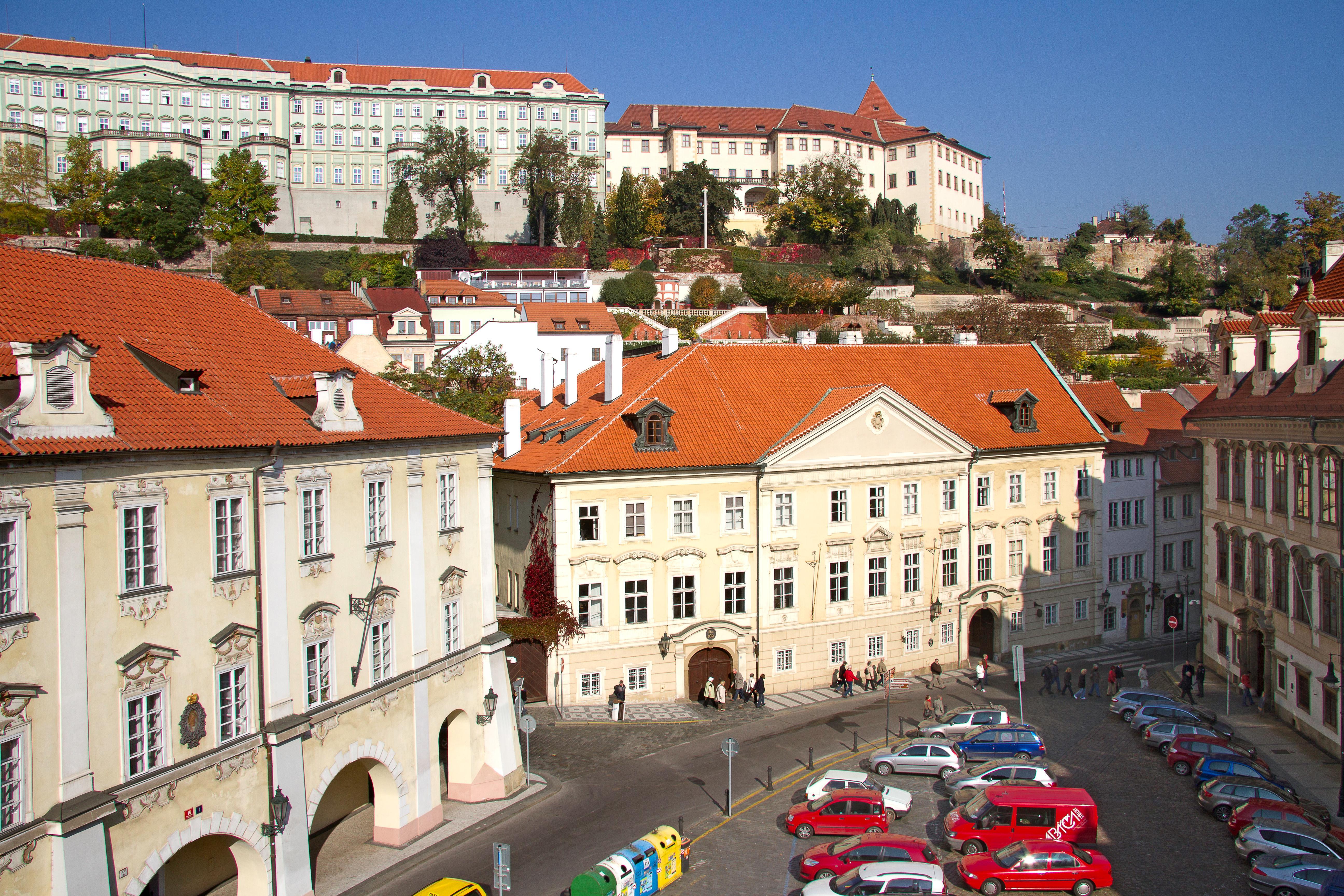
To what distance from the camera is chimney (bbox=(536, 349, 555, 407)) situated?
45812 millimetres

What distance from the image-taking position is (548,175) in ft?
367

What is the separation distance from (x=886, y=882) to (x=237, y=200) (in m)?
105

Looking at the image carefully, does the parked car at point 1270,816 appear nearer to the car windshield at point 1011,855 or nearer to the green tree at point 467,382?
the car windshield at point 1011,855

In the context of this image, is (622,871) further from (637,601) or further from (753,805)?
(637,601)

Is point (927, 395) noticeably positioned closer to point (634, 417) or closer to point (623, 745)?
point (634, 417)

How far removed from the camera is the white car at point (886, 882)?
20.5m

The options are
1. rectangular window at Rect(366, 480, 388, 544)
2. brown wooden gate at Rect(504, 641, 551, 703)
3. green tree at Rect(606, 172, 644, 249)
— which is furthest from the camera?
green tree at Rect(606, 172, 644, 249)

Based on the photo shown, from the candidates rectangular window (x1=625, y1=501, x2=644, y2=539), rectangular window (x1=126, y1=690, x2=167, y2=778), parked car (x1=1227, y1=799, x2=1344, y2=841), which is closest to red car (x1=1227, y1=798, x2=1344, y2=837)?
parked car (x1=1227, y1=799, x2=1344, y2=841)

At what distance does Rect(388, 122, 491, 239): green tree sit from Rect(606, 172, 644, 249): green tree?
49.5ft

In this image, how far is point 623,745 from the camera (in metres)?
31.9

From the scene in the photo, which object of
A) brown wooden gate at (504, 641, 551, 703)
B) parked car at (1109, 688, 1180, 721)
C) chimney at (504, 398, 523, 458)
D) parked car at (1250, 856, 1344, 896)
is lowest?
parked car at (1109, 688, 1180, 721)

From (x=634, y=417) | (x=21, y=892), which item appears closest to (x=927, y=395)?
(x=634, y=417)

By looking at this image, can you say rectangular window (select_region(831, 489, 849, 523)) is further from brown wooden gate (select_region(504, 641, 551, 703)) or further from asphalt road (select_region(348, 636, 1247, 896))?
brown wooden gate (select_region(504, 641, 551, 703))

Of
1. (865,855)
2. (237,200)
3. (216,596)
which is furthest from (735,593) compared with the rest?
(237,200)
